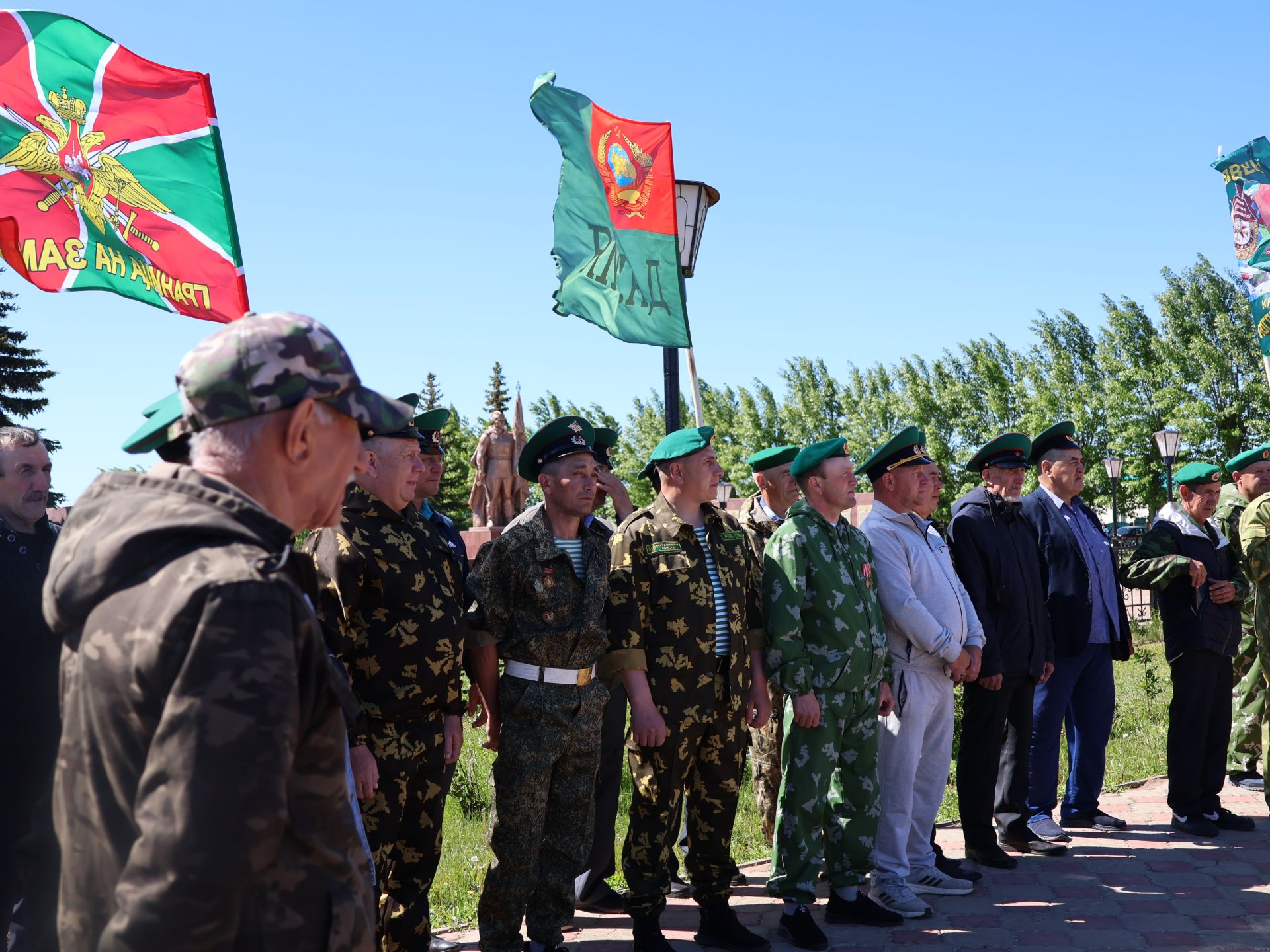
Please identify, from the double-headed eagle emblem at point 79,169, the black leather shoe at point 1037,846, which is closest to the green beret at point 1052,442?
the black leather shoe at point 1037,846

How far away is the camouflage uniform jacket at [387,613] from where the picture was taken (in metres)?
3.87

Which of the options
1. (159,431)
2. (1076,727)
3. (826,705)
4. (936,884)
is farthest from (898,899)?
(159,431)

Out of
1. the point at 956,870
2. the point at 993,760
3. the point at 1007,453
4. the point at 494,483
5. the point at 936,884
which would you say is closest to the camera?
the point at 936,884

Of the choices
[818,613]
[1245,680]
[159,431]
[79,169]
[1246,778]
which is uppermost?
[79,169]

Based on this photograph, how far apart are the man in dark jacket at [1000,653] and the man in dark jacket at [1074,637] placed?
0.68 feet

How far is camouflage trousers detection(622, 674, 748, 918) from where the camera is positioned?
178 inches

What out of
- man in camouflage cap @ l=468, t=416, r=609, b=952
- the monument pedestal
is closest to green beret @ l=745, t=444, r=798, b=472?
man in camouflage cap @ l=468, t=416, r=609, b=952

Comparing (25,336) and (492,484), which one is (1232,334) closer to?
(492,484)

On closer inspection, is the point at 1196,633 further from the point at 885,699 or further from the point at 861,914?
the point at 861,914

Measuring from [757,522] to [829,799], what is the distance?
2017 millimetres

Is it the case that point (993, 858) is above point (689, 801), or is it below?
below

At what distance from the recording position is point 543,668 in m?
4.39

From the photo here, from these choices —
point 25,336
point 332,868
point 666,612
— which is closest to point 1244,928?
point 666,612

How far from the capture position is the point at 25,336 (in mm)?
32719
